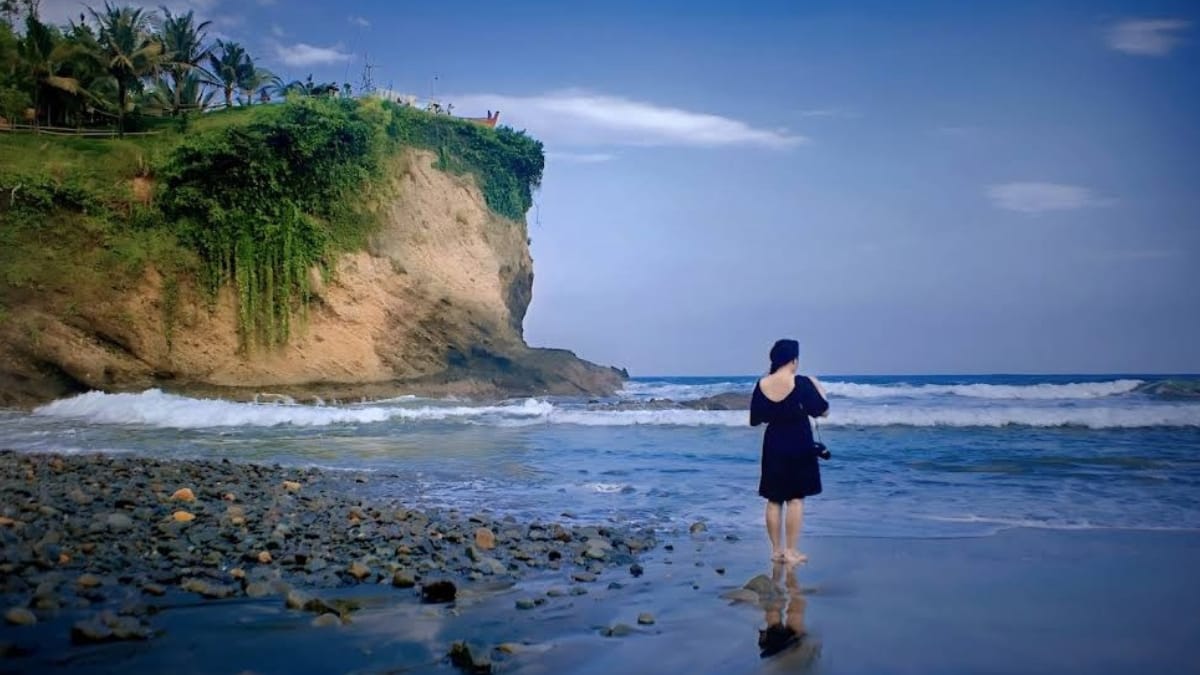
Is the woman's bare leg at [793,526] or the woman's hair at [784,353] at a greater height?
the woman's hair at [784,353]

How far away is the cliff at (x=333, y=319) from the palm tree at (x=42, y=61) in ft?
23.4

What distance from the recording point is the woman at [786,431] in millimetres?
6363

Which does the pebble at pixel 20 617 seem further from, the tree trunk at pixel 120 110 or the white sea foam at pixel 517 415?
the tree trunk at pixel 120 110

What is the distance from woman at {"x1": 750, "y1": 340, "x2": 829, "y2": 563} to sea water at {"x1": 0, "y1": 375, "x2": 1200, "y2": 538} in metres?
1.07

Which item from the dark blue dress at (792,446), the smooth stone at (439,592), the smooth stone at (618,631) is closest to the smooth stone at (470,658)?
the smooth stone at (618,631)

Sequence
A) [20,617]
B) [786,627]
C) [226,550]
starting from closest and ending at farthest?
[20,617] < [786,627] < [226,550]

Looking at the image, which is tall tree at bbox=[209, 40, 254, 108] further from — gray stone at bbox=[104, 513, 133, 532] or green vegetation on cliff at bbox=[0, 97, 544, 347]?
gray stone at bbox=[104, 513, 133, 532]

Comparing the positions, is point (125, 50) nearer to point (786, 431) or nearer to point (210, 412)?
point (210, 412)

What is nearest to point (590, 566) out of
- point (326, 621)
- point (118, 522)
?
point (326, 621)

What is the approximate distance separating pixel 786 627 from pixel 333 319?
2390 centimetres

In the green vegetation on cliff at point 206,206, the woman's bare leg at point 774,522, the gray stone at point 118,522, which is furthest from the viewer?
the green vegetation on cliff at point 206,206

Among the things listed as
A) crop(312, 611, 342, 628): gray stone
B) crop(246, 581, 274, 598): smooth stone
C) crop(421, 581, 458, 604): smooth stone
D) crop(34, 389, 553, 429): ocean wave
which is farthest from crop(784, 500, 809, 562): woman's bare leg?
crop(34, 389, 553, 429): ocean wave

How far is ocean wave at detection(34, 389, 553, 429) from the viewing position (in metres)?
19.8

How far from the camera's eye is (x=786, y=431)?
6.53 meters
